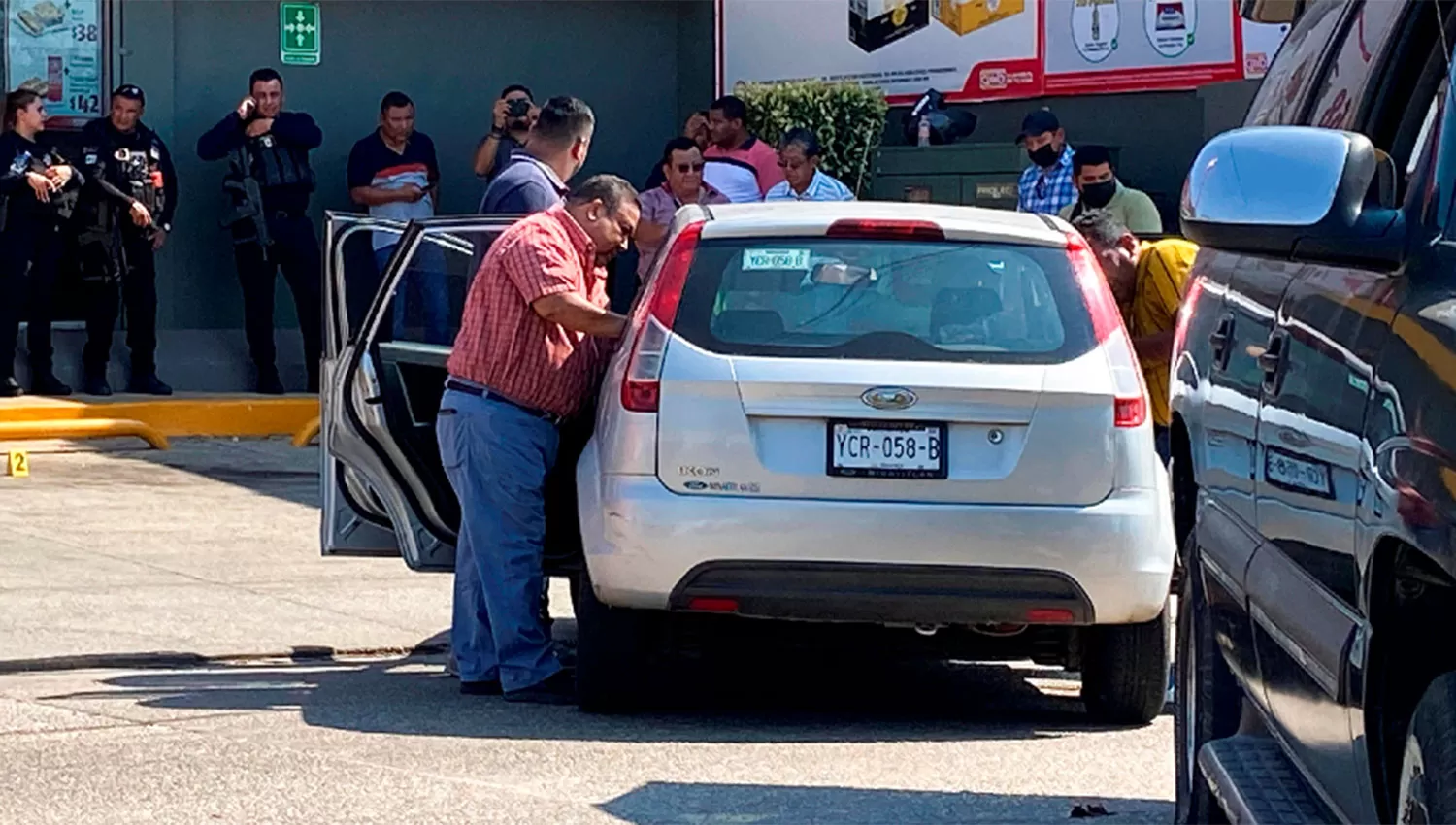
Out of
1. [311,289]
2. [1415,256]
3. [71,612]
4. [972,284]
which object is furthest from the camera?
[311,289]

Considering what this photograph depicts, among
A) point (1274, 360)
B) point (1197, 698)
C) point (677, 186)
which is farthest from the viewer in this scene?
point (677, 186)

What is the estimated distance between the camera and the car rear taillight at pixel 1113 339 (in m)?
7.32

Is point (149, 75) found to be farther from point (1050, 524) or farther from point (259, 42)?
point (1050, 524)

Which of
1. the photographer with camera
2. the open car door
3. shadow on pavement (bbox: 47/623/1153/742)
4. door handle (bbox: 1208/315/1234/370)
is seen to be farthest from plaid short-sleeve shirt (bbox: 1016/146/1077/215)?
door handle (bbox: 1208/315/1234/370)

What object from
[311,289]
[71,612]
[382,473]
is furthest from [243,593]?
[311,289]

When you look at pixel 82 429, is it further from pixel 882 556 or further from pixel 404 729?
pixel 882 556

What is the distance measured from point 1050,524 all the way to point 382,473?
2473 millimetres

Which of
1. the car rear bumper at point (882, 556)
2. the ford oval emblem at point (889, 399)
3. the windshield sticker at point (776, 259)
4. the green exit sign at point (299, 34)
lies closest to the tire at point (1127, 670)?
the car rear bumper at point (882, 556)

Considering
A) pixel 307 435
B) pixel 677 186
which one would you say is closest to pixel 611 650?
pixel 677 186

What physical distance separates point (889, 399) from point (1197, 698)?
2.03 m

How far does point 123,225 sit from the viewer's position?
52.1 feet

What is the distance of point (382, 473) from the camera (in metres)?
8.52

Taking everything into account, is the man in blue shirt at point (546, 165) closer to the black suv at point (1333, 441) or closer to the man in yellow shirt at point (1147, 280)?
the man in yellow shirt at point (1147, 280)

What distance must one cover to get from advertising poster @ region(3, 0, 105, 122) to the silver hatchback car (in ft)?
32.1
